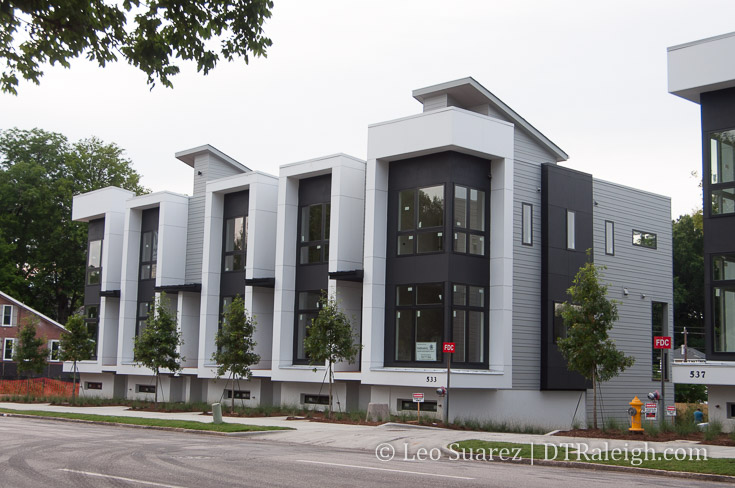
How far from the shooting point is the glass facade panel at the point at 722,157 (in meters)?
23.7

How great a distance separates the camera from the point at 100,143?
70.8 m

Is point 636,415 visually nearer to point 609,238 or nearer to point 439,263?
point 439,263

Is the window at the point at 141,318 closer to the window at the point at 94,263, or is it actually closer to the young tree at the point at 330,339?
the window at the point at 94,263

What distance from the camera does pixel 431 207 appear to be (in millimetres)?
30203

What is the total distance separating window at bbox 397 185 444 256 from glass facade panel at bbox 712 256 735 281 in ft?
30.5

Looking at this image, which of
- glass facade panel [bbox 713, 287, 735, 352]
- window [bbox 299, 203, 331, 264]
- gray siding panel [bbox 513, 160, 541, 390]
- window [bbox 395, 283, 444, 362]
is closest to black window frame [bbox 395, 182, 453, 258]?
window [bbox 395, 283, 444, 362]

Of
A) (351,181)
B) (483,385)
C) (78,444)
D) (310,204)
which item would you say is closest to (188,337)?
(310,204)

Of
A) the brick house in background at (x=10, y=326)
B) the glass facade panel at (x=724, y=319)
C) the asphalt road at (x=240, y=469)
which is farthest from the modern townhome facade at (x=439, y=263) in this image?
the brick house in background at (x=10, y=326)

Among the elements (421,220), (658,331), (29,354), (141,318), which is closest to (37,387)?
(29,354)

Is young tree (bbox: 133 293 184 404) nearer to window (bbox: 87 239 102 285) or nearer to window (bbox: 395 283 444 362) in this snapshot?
window (bbox: 87 239 102 285)

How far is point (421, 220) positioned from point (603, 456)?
48.1 ft

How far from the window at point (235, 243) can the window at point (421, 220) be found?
10.1 metres

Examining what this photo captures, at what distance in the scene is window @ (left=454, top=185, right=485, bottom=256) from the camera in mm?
29797

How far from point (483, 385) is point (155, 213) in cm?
2226
